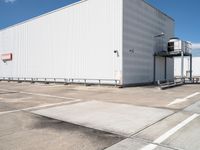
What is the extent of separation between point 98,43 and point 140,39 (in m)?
4.64

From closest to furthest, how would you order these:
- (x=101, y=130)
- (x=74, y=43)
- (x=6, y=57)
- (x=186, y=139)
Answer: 1. (x=186, y=139)
2. (x=101, y=130)
3. (x=74, y=43)
4. (x=6, y=57)

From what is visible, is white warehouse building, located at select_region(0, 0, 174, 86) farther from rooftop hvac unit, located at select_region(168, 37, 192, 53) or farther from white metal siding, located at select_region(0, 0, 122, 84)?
rooftop hvac unit, located at select_region(168, 37, 192, 53)

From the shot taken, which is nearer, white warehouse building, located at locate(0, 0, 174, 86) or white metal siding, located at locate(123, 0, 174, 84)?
white warehouse building, located at locate(0, 0, 174, 86)

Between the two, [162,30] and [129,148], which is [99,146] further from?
[162,30]

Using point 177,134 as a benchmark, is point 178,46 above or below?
above

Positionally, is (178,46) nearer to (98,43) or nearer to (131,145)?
(98,43)

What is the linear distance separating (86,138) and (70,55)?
20.9 metres

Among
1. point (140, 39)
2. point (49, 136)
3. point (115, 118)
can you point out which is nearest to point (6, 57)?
point (140, 39)

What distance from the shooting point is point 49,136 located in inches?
212

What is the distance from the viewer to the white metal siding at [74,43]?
21.5 metres

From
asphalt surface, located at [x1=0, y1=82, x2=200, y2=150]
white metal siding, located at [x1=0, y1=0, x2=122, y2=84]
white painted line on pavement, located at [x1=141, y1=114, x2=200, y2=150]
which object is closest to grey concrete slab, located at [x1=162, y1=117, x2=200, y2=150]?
asphalt surface, located at [x1=0, y1=82, x2=200, y2=150]

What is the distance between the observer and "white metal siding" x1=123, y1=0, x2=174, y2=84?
2127cm

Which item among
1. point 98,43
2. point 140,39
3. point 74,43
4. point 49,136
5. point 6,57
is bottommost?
→ point 49,136

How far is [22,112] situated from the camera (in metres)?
8.52
